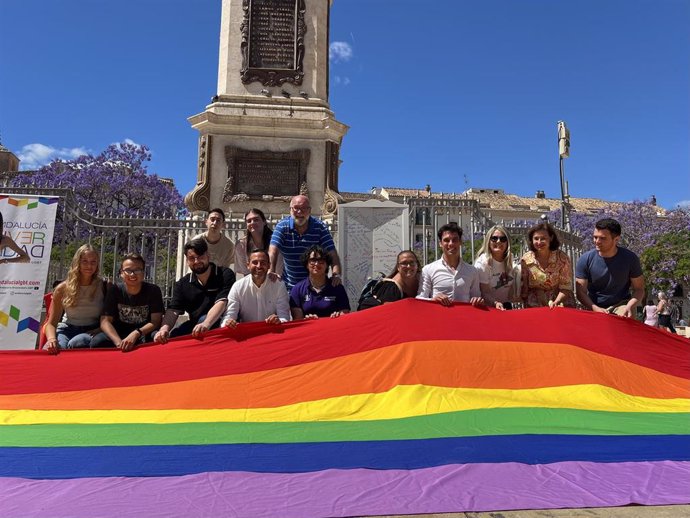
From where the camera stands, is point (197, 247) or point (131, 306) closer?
point (131, 306)

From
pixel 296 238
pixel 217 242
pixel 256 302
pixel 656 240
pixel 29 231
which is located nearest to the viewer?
pixel 256 302

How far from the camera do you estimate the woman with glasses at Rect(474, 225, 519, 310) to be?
570cm

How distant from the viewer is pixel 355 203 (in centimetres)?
882

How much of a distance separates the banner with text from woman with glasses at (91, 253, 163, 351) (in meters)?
2.58

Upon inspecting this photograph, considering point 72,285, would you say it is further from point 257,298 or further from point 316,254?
point 316,254

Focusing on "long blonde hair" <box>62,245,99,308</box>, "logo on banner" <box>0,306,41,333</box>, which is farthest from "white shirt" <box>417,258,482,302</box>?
"logo on banner" <box>0,306,41,333</box>

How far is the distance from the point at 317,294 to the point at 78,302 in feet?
8.09

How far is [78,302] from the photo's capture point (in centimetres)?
536

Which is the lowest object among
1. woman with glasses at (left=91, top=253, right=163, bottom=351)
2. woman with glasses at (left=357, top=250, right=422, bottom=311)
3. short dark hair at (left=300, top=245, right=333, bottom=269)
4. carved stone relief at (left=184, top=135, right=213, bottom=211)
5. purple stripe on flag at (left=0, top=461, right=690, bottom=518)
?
purple stripe on flag at (left=0, top=461, right=690, bottom=518)

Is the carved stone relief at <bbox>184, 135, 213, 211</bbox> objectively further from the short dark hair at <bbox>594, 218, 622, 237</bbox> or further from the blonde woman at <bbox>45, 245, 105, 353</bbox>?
the short dark hair at <bbox>594, 218, 622, 237</bbox>

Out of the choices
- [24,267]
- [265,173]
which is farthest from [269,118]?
[24,267]

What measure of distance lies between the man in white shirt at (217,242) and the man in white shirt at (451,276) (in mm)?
2893

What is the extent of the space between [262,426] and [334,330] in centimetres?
145

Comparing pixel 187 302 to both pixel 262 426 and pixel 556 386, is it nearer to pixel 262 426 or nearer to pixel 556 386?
pixel 262 426
